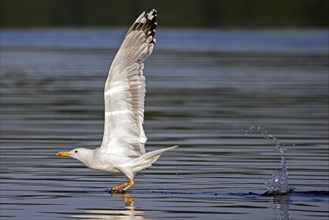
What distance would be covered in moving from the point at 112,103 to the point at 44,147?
5.48 metres

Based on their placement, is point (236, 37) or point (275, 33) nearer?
point (236, 37)

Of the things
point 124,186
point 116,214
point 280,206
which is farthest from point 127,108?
point 280,206

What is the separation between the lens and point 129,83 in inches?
619

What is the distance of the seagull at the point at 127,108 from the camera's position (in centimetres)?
1562

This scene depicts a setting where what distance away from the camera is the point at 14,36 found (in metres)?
63.5

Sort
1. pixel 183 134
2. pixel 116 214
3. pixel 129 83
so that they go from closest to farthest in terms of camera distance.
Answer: pixel 116 214
pixel 129 83
pixel 183 134

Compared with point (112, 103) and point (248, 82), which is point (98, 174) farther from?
point (248, 82)

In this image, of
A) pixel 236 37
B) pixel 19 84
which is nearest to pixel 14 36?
pixel 236 37

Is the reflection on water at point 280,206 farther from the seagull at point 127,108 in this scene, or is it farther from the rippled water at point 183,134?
the seagull at point 127,108

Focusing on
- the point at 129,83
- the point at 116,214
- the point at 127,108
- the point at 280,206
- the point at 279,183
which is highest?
the point at 129,83

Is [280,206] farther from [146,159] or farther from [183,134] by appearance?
[183,134]

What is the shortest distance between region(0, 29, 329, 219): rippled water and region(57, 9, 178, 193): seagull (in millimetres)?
468

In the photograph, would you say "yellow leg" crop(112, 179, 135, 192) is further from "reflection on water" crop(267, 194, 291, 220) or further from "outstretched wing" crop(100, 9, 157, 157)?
"reflection on water" crop(267, 194, 291, 220)

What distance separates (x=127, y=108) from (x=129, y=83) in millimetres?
313
